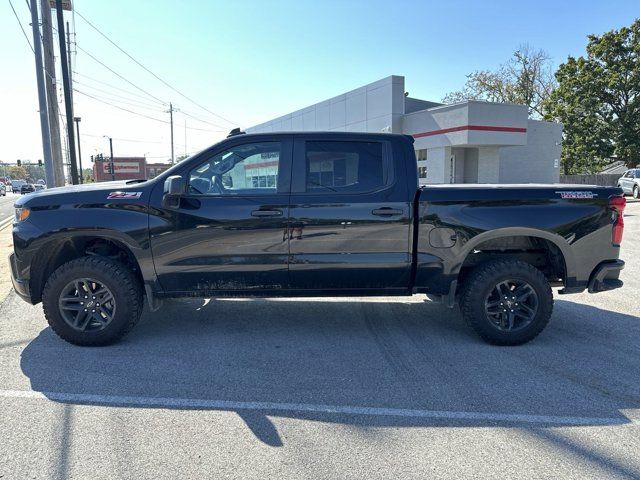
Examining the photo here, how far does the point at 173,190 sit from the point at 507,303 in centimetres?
334

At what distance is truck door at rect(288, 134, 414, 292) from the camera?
449 cm

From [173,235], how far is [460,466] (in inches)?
121

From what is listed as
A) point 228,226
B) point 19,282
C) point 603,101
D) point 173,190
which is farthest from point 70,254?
point 603,101

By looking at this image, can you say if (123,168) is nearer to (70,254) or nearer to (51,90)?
(51,90)

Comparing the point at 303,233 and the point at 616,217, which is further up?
the point at 616,217

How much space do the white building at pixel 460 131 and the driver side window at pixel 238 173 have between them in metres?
20.2

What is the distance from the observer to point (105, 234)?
14.6ft

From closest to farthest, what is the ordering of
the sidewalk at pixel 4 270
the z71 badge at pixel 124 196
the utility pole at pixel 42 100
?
the z71 badge at pixel 124 196 < the sidewalk at pixel 4 270 < the utility pole at pixel 42 100

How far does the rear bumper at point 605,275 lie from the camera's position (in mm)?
4680

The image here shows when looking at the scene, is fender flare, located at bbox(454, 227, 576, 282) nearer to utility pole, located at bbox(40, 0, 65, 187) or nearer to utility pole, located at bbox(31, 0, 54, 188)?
utility pole, located at bbox(31, 0, 54, 188)

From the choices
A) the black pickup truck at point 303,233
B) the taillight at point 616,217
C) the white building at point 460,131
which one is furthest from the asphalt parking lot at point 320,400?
the white building at point 460,131

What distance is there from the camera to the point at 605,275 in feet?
15.5

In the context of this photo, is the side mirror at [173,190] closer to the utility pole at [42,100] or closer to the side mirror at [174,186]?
the side mirror at [174,186]

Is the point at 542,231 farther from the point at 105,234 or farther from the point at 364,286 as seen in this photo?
the point at 105,234
